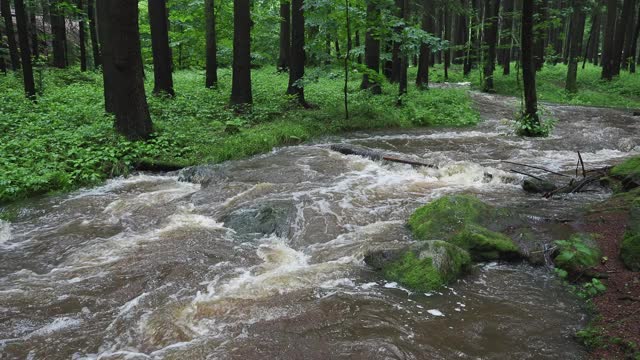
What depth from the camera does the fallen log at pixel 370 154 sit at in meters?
10.6

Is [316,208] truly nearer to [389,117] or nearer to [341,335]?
[341,335]

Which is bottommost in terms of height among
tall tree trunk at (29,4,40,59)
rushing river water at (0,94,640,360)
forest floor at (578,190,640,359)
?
rushing river water at (0,94,640,360)

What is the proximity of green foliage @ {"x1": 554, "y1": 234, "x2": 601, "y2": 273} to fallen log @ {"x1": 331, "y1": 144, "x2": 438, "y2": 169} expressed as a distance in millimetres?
4864

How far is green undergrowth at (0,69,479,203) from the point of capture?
9.72 metres

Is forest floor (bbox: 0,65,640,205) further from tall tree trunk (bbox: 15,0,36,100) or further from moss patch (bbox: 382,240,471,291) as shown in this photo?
moss patch (bbox: 382,240,471,291)

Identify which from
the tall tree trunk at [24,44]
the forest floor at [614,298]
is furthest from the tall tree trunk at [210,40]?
the forest floor at [614,298]

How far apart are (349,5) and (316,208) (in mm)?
9445

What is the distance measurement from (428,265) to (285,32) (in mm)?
22200

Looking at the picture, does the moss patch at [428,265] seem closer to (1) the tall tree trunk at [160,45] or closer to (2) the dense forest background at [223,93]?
(2) the dense forest background at [223,93]

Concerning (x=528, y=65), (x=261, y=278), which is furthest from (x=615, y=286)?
(x=528, y=65)

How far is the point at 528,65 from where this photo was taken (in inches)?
474

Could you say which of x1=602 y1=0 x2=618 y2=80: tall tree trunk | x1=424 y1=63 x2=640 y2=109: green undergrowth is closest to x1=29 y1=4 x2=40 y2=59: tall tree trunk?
x1=424 y1=63 x2=640 y2=109: green undergrowth

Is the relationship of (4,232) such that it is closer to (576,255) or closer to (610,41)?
(576,255)

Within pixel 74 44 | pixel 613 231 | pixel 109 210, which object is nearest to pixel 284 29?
pixel 74 44
